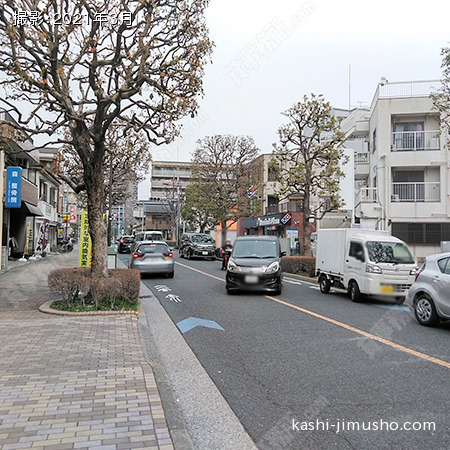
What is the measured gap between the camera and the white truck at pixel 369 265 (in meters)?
11.2

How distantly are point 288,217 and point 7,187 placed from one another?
909 inches

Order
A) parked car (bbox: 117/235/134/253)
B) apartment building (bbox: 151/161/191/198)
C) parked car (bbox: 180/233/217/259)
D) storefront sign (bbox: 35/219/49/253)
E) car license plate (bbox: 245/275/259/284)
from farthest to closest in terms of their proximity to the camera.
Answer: apartment building (bbox: 151/161/191/198) < parked car (bbox: 117/235/134/253) < parked car (bbox: 180/233/217/259) < storefront sign (bbox: 35/219/49/253) < car license plate (bbox: 245/275/259/284)

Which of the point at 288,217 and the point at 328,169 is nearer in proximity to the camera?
the point at 328,169

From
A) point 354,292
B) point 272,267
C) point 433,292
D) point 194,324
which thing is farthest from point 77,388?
point 354,292

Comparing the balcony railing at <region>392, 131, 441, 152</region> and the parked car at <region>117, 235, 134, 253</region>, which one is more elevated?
the balcony railing at <region>392, 131, 441, 152</region>

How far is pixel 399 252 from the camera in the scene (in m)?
11.8

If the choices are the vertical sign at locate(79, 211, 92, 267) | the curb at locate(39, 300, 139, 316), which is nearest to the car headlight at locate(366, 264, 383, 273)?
Answer: the curb at locate(39, 300, 139, 316)

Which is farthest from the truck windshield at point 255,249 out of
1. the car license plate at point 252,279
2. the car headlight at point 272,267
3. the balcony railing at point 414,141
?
the balcony railing at point 414,141

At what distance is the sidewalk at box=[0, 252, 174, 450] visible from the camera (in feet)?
11.7

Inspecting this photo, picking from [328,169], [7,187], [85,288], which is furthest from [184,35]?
[7,187]

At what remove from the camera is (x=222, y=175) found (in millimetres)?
37688

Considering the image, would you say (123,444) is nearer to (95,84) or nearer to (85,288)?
(85,288)

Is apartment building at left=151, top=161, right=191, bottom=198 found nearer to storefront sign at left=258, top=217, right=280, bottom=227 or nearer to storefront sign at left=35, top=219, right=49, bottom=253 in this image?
storefront sign at left=258, top=217, right=280, bottom=227

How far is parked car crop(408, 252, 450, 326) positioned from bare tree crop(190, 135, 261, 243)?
27.6m
